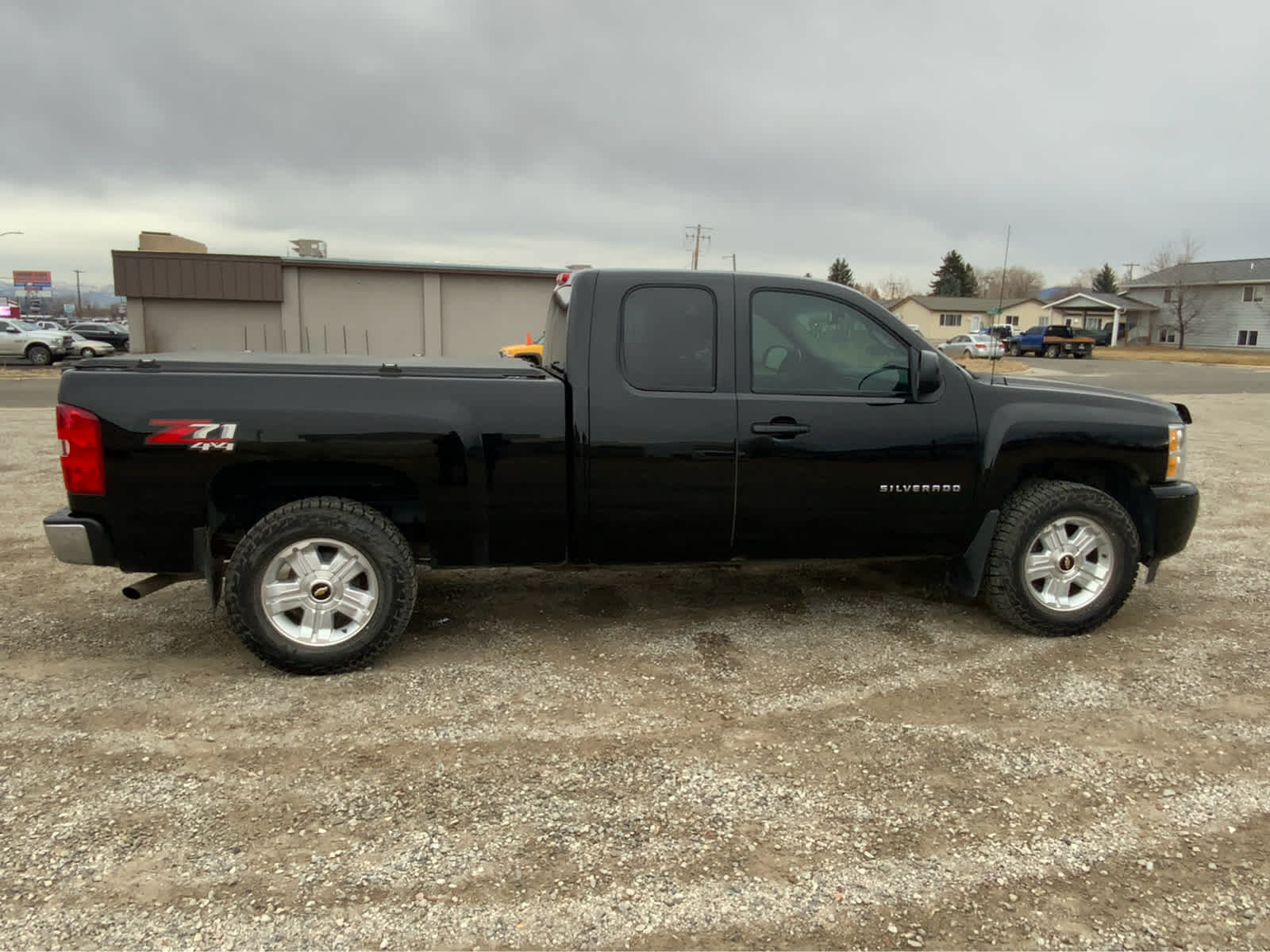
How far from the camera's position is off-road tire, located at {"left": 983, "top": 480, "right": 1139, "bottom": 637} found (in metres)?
4.56

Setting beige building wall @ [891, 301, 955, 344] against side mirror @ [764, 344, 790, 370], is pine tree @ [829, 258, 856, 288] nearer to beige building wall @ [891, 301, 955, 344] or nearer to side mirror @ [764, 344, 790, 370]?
beige building wall @ [891, 301, 955, 344]

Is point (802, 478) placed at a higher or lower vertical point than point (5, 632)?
higher

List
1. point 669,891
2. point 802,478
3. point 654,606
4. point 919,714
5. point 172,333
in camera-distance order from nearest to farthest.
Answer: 1. point 669,891
2. point 919,714
3. point 802,478
4. point 654,606
5. point 172,333

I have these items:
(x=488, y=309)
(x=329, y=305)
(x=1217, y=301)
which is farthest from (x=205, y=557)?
(x=1217, y=301)

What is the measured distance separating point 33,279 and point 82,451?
106 metres

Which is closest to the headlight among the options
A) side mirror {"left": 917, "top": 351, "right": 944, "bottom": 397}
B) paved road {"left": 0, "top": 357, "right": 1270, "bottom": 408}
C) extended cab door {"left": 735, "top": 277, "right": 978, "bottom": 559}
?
extended cab door {"left": 735, "top": 277, "right": 978, "bottom": 559}

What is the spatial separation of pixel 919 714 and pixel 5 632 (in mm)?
4611

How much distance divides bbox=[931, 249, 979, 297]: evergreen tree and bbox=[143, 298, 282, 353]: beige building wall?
84.5m

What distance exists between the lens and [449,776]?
325 cm

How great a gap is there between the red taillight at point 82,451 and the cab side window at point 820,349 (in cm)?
299

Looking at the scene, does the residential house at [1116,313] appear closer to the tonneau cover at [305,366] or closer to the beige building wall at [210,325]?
the beige building wall at [210,325]

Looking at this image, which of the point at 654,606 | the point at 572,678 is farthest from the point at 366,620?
the point at 654,606

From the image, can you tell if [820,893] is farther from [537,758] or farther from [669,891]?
[537,758]

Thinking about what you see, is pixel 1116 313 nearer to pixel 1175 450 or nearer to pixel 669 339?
pixel 1175 450
